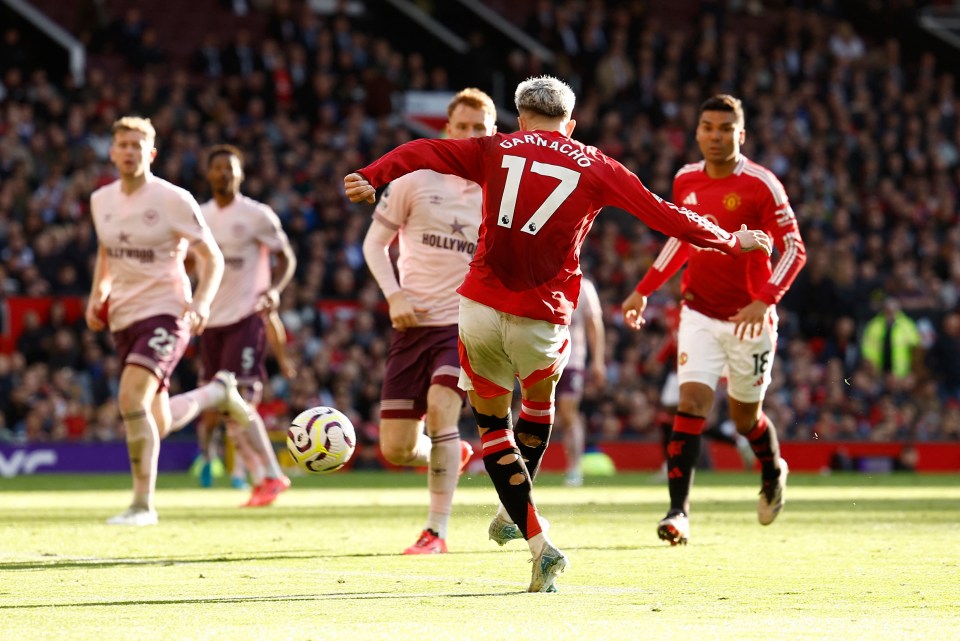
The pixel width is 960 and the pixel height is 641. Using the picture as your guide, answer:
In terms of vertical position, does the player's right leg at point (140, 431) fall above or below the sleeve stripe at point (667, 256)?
below

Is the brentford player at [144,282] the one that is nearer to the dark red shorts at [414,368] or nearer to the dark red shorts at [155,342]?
the dark red shorts at [155,342]

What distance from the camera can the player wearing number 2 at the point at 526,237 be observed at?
7.76 m

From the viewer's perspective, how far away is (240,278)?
49.2 feet

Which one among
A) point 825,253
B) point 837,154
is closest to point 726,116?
point 825,253

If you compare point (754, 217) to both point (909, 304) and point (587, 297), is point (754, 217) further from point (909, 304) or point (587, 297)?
point (909, 304)

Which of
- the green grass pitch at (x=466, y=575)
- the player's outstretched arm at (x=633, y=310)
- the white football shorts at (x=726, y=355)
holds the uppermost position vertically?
the player's outstretched arm at (x=633, y=310)

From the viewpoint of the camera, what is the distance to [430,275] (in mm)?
10297

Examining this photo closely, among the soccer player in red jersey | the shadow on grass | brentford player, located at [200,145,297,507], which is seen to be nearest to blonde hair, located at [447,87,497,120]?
the soccer player in red jersey

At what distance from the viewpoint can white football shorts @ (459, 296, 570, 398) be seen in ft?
26.0

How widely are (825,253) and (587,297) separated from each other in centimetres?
1021

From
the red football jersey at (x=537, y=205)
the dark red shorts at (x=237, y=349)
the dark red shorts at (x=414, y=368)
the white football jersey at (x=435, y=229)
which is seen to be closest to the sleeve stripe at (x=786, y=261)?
the white football jersey at (x=435, y=229)

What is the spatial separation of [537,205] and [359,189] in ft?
2.85

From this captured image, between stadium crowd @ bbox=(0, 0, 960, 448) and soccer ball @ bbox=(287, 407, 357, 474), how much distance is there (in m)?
10.0

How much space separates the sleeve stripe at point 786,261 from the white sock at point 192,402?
4.75m
